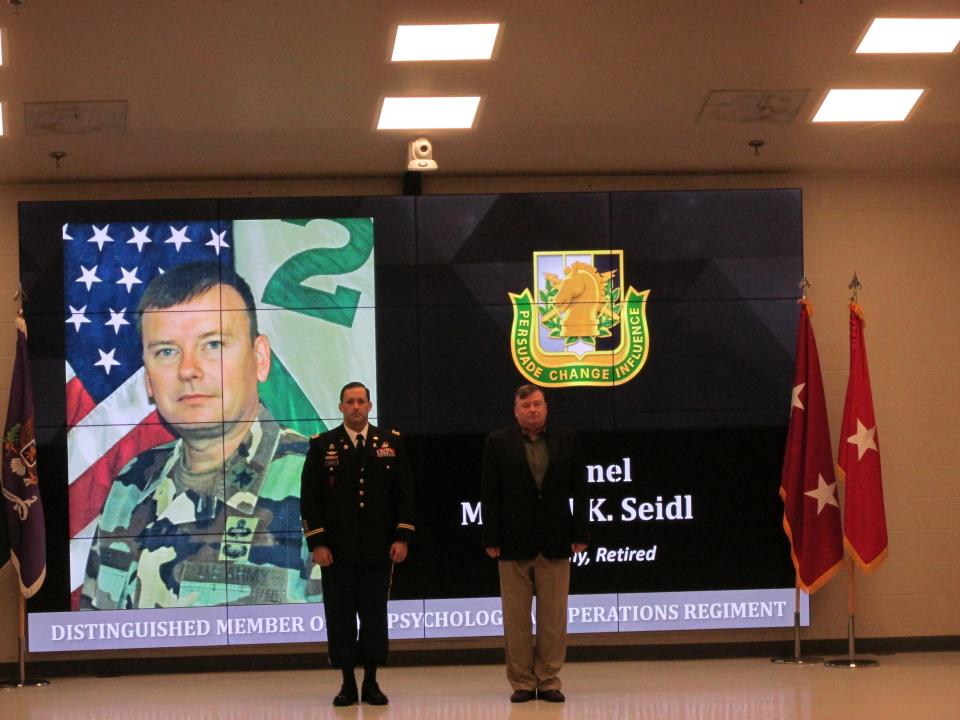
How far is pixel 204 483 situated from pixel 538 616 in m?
2.31

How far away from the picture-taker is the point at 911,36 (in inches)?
245

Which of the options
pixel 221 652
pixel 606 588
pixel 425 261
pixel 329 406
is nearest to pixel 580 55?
pixel 425 261

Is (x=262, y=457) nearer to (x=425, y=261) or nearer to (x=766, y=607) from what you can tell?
(x=425, y=261)

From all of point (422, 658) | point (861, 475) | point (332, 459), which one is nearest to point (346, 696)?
point (332, 459)

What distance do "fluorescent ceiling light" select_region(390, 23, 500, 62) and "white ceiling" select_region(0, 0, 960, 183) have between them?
2.7 inches

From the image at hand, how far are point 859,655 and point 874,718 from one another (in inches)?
82.1

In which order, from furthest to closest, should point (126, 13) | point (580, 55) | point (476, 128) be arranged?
point (476, 128) → point (580, 55) → point (126, 13)

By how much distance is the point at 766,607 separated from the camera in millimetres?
7797

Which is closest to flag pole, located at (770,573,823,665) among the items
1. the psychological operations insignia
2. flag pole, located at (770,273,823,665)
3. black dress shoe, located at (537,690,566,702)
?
flag pole, located at (770,273,823,665)

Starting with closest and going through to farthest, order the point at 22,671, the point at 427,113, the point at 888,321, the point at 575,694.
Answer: the point at 575,694, the point at 427,113, the point at 22,671, the point at 888,321

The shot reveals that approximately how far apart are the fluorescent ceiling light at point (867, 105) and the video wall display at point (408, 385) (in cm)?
91

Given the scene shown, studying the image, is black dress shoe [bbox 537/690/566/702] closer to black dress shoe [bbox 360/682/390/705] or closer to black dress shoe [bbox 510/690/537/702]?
black dress shoe [bbox 510/690/537/702]

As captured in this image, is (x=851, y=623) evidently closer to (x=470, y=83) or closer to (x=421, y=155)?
(x=421, y=155)

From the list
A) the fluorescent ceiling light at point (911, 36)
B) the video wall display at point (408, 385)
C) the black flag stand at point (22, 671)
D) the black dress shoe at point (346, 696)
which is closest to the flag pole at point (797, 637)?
the video wall display at point (408, 385)
